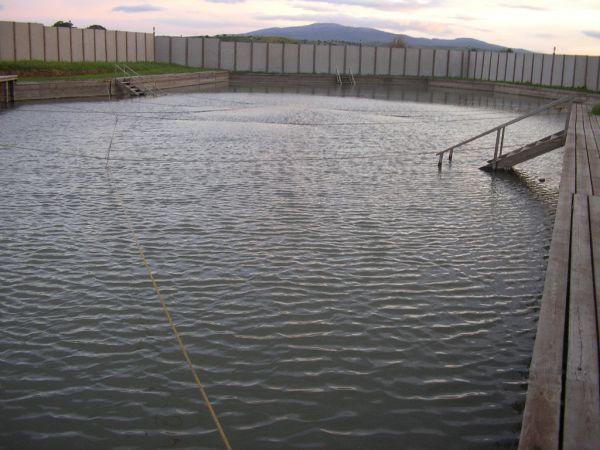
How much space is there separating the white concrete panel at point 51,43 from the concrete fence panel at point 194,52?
2123 cm

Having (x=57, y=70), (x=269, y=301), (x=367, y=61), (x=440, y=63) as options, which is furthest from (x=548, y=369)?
(x=440, y=63)

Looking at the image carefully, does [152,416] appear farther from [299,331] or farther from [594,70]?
[594,70]

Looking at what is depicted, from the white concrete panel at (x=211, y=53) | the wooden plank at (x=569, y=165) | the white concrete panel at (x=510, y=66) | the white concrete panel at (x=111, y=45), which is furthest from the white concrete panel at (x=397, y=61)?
the wooden plank at (x=569, y=165)

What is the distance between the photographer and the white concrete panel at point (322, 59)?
69312mm

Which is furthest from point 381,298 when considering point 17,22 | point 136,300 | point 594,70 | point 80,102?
point 594,70

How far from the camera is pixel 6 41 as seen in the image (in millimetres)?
40969

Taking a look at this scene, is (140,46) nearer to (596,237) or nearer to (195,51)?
(195,51)

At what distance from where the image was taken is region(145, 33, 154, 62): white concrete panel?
62081 millimetres

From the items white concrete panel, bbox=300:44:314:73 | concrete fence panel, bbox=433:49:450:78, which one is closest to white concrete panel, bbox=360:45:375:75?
white concrete panel, bbox=300:44:314:73

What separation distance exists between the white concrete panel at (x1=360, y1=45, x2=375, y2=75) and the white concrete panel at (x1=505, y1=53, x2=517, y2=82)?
15.0m

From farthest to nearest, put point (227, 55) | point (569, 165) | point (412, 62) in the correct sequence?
point (412, 62), point (227, 55), point (569, 165)

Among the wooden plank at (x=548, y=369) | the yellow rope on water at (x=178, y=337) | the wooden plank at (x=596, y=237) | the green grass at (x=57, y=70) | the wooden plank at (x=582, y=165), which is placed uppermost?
the green grass at (x=57, y=70)

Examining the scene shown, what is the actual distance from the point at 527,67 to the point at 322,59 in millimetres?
21426

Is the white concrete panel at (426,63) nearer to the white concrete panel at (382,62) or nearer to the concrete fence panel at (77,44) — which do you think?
the white concrete panel at (382,62)
